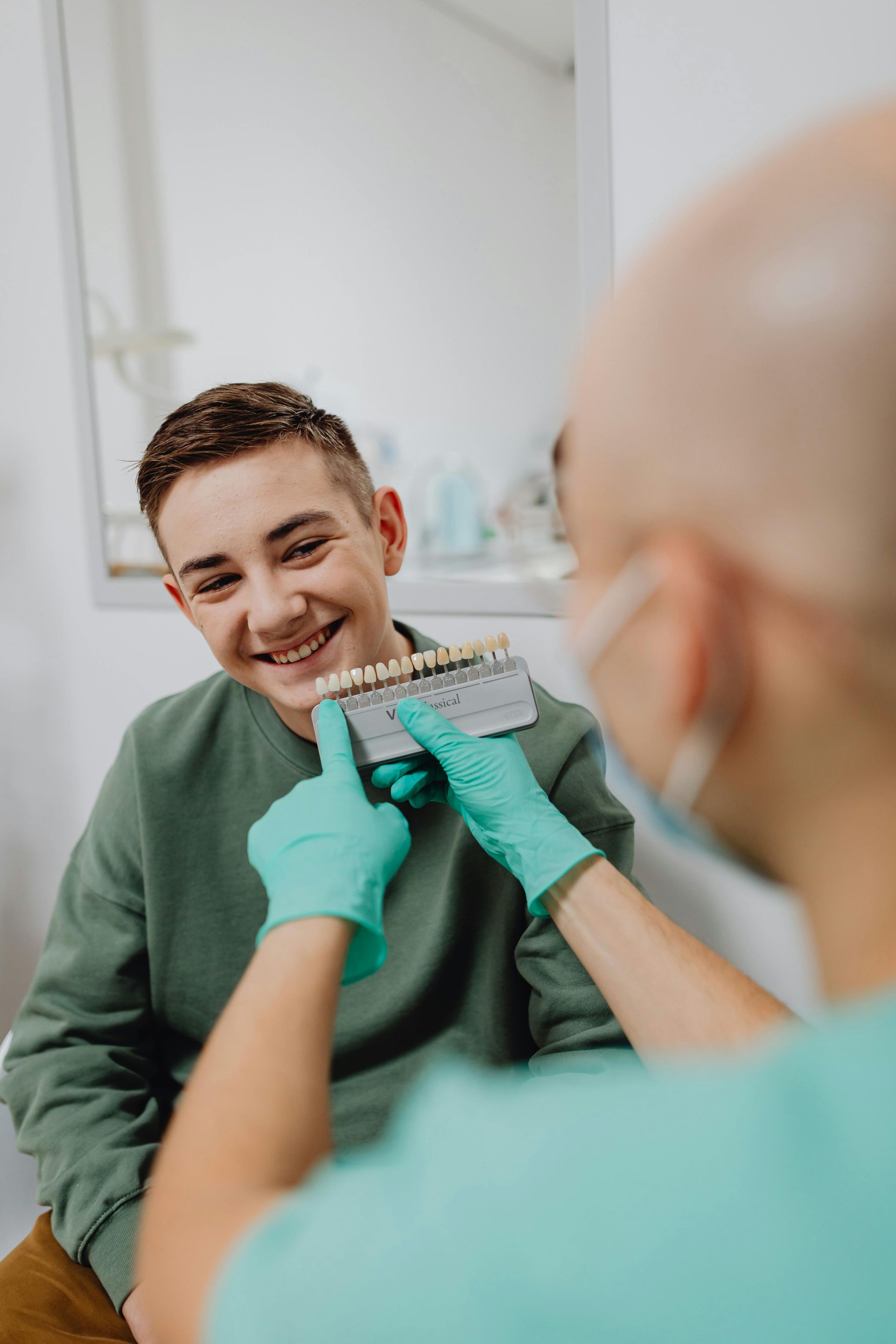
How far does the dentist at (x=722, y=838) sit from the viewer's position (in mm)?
298

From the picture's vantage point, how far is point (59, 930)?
3.31 feet

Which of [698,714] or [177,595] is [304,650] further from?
[698,714]

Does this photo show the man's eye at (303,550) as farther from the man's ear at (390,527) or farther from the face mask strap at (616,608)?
the face mask strap at (616,608)

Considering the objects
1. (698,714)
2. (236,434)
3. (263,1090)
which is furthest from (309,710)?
(698,714)

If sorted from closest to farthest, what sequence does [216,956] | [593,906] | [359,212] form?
[593,906]
[216,956]
[359,212]

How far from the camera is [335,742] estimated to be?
79 centimetres

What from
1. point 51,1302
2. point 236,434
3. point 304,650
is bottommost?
point 51,1302

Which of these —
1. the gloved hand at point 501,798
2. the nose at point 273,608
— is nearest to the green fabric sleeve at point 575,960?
the gloved hand at point 501,798

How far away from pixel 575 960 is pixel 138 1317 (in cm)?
51

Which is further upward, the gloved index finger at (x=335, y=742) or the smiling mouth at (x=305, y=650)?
the smiling mouth at (x=305, y=650)

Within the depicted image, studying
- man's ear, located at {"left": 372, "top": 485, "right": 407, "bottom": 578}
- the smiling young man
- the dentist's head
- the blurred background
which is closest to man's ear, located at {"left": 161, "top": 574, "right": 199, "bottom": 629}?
the smiling young man

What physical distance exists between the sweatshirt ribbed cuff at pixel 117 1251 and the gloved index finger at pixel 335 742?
0.48 metres

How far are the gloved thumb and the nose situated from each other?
6.7 inches

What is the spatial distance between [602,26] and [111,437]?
0.96 meters
